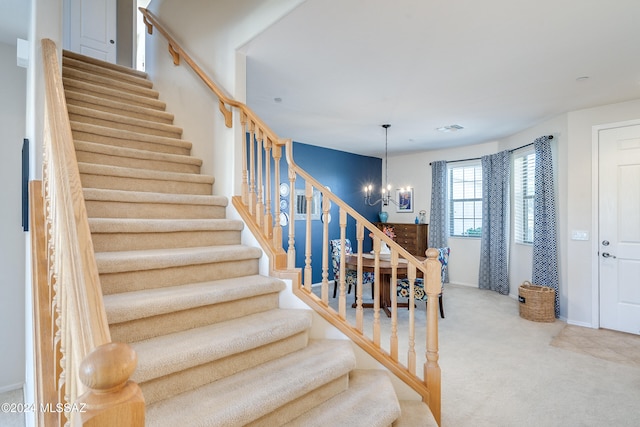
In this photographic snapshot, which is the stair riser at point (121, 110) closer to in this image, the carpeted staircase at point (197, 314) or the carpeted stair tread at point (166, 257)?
the carpeted staircase at point (197, 314)

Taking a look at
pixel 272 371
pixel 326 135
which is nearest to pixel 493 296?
pixel 326 135

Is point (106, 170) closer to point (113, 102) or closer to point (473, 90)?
point (113, 102)

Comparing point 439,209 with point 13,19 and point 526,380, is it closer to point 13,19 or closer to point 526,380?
point 526,380

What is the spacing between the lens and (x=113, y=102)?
3.21 metres

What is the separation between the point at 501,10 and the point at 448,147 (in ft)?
14.7

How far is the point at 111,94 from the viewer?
3375mm

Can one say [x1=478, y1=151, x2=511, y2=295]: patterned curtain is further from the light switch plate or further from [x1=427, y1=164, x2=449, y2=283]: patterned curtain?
the light switch plate

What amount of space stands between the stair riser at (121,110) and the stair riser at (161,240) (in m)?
1.71

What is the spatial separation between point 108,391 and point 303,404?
1340mm

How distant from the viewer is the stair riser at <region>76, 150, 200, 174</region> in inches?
103

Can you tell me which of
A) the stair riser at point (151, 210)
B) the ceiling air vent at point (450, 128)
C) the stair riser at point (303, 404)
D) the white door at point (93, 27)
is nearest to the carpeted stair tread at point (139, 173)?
the stair riser at point (151, 210)

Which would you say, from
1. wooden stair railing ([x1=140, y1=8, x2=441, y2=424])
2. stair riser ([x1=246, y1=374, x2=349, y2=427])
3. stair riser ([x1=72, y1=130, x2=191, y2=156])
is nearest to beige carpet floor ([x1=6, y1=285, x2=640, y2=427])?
wooden stair railing ([x1=140, y1=8, x2=441, y2=424])

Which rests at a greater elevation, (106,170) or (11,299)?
(106,170)

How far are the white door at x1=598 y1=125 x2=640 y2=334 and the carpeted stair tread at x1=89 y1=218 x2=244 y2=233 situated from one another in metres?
4.17
